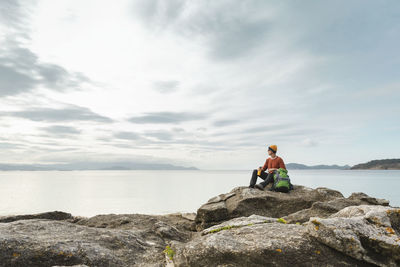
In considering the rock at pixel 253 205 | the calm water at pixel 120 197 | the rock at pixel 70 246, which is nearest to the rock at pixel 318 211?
the rock at pixel 253 205

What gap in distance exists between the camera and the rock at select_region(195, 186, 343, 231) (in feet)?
51.5

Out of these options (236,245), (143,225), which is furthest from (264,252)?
(143,225)

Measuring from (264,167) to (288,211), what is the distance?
3673mm

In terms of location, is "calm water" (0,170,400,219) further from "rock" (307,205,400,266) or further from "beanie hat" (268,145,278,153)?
"rock" (307,205,400,266)

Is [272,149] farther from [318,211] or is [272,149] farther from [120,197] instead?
[120,197]

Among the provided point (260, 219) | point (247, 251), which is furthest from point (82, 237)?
point (260, 219)

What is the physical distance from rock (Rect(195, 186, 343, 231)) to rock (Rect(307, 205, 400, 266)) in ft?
29.1

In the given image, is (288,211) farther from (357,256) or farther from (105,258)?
(105,258)

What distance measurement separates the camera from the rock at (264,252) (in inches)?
255

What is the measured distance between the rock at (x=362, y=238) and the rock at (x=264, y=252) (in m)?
0.22

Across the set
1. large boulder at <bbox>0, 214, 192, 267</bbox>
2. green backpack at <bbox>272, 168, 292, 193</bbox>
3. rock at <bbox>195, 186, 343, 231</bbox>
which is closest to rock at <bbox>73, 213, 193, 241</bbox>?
large boulder at <bbox>0, 214, 192, 267</bbox>

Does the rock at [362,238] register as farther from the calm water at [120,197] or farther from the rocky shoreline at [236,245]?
the calm water at [120,197]

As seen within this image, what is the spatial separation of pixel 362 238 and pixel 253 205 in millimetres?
9545

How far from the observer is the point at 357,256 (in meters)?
6.42
